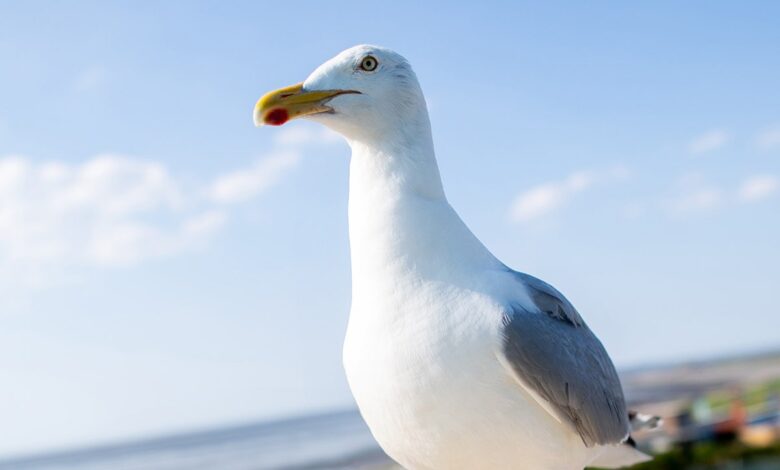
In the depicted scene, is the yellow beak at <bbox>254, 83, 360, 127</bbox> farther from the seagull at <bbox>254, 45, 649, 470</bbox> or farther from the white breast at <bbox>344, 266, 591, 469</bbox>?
the white breast at <bbox>344, 266, 591, 469</bbox>

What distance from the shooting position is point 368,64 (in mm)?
2711

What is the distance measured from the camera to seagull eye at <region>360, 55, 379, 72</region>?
107 inches

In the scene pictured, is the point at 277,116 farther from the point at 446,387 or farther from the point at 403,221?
the point at 446,387

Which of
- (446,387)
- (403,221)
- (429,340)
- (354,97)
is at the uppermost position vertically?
(354,97)

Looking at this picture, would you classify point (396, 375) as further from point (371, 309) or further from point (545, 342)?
point (545, 342)

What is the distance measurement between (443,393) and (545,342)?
15.2 inches

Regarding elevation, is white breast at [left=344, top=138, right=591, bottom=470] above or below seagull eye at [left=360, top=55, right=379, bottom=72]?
below

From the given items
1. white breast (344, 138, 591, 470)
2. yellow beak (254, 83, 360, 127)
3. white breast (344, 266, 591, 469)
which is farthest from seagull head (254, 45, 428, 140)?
white breast (344, 266, 591, 469)

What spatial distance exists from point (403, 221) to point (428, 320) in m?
0.32

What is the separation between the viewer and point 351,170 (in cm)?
282

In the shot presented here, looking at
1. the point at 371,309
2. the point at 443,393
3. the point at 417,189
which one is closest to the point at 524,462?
the point at 443,393

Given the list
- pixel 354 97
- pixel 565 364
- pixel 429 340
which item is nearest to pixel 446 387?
pixel 429 340

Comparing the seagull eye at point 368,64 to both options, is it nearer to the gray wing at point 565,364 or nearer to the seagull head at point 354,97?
the seagull head at point 354,97

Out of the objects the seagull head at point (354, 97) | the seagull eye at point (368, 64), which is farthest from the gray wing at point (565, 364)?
the seagull eye at point (368, 64)
